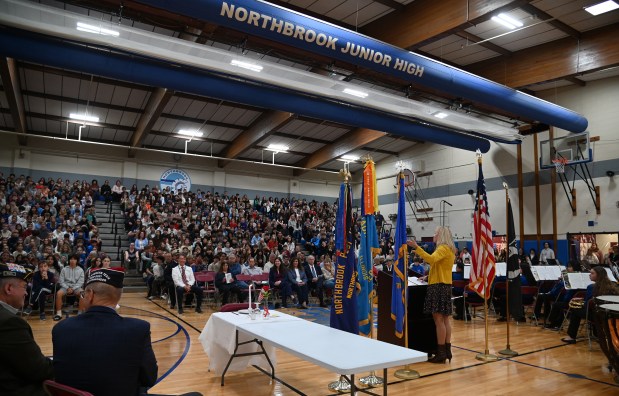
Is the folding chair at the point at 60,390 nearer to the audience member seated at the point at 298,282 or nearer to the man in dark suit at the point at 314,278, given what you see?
the audience member seated at the point at 298,282

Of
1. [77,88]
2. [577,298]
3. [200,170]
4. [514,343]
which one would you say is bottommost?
[514,343]

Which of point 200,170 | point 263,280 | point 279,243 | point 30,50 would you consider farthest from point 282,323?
point 200,170

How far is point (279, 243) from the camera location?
630 inches

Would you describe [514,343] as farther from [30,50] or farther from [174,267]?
[30,50]

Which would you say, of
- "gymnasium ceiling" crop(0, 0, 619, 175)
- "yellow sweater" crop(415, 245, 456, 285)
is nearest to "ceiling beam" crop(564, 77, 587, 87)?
"gymnasium ceiling" crop(0, 0, 619, 175)

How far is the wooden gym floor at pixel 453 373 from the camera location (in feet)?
14.6

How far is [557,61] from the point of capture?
10.8m

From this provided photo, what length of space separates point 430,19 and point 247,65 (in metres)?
3.96

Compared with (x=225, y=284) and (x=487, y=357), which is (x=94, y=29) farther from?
(x=487, y=357)

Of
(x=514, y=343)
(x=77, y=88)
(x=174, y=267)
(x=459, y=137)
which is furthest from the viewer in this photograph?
(x=459, y=137)

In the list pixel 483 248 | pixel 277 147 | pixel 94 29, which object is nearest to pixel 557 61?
pixel 483 248

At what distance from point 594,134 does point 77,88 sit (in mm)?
17007

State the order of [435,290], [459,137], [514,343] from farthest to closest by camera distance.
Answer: [459,137] < [514,343] < [435,290]

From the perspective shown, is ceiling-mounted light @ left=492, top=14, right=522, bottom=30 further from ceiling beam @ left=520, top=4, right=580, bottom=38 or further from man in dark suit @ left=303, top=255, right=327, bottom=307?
man in dark suit @ left=303, top=255, right=327, bottom=307
